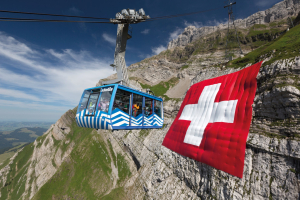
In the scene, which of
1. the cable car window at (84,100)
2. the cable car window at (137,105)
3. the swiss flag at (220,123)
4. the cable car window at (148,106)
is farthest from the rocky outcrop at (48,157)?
the swiss flag at (220,123)

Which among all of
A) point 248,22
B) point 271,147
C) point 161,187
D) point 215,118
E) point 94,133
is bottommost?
point 161,187

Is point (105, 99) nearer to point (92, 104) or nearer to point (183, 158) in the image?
point (92, 104)

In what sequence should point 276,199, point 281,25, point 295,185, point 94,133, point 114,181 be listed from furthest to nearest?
point 281,25, point 94,133, point 114,181, point 276,199, point 295,185

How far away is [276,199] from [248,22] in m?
170

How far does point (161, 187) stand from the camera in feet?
82.9

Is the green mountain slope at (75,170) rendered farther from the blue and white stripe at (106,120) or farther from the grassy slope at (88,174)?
the blue and white stripe at (106,120)

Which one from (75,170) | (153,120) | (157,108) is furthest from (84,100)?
(75,170)

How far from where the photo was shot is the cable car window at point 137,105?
13680 mm

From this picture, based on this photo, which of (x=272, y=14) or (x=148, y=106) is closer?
(x=148, y=106)

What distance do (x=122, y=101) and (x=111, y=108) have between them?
1688 mm

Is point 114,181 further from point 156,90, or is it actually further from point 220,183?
point 156,90

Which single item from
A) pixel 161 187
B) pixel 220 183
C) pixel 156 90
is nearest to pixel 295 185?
pixel 220 183

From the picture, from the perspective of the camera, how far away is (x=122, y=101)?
1230 centimetres

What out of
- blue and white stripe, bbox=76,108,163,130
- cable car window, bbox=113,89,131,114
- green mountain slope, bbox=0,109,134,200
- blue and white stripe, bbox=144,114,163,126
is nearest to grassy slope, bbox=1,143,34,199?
green mountain slope, bbox=0,109,134,200
